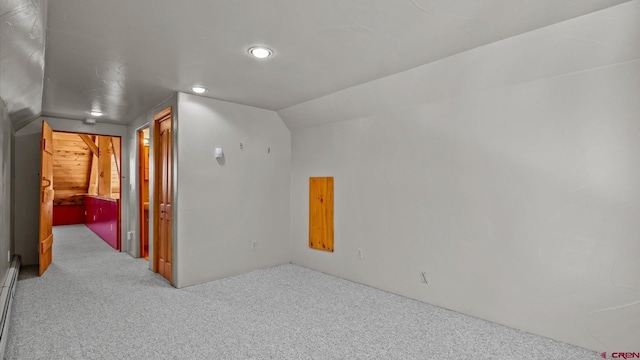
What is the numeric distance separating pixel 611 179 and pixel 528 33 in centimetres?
116

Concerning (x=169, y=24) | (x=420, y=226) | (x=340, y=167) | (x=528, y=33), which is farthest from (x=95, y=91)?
(x=528, y=33)

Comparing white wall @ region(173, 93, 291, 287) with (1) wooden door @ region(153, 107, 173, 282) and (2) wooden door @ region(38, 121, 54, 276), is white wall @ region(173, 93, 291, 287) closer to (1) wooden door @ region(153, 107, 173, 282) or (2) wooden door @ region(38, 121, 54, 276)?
(1) wooden door @ region(153, 107, 173, 282)

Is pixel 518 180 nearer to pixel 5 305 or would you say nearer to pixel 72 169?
pixel 5 305

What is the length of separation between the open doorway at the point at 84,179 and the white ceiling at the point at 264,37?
450 cm

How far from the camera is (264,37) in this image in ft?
7.44

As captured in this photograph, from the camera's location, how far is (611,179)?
219 cm

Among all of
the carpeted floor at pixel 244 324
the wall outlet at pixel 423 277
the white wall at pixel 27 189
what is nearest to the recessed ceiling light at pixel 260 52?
the carpeted floor at pixel 244 324

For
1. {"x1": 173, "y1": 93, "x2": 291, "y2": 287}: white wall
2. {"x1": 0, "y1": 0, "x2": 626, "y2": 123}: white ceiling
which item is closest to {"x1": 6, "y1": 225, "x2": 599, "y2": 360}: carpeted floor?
{"x1": 173, "y1": 93, "x2": 291, "y2": 287}: white wall

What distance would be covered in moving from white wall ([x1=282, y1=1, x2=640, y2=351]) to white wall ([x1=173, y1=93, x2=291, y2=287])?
1249 millimetres

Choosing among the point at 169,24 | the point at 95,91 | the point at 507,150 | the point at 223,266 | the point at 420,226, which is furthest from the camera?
the point at 223,266

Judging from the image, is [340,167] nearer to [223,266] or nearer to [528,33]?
[223,266]

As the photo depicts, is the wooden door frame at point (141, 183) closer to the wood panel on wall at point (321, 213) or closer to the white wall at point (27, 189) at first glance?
the white wall at point (27, 189)

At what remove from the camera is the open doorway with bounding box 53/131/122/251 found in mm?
7621

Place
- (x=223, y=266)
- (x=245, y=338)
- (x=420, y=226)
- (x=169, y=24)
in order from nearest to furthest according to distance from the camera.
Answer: (x=169, y=24) → (x=245, y=338) → (x=420, y=226) → (x=223, y=266)
